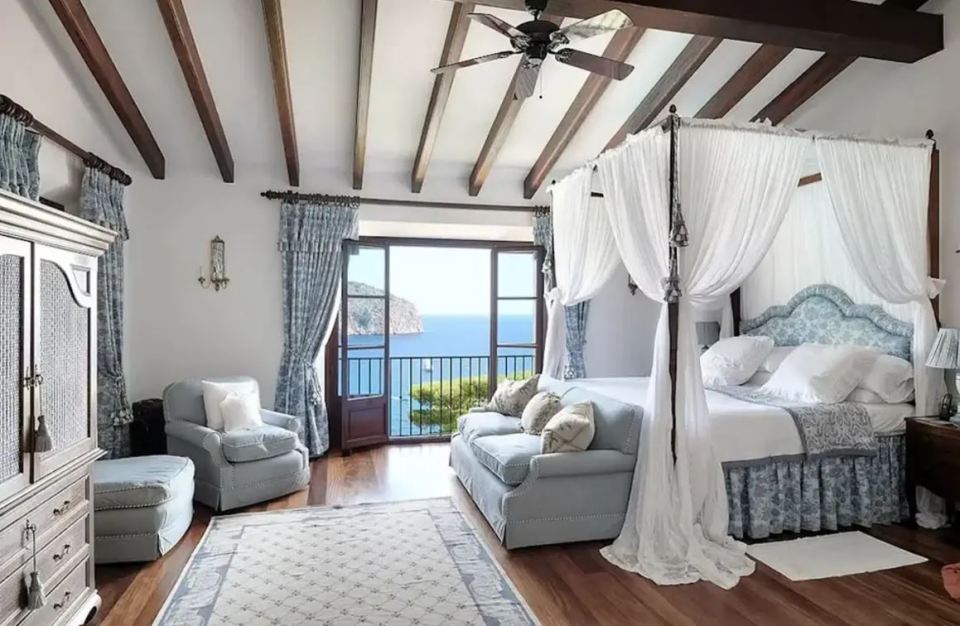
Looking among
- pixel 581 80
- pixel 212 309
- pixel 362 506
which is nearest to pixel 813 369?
pixel 581 80

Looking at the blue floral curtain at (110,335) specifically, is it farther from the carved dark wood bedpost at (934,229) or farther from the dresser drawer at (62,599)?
the carved dark wood bedpost at (934,229)

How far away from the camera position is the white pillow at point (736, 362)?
4.96 m

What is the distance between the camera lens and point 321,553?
11.4 feet

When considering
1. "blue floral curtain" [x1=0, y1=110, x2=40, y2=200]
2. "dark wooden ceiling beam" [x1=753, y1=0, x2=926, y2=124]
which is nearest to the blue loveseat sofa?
"dark wooden ceiling beam" [x1=753, y1=0, x2=926, y2=124]

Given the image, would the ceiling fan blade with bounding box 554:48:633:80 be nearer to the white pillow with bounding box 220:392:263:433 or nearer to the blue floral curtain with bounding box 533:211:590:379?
the blue floral curtain with bounding box 533:211:590:379

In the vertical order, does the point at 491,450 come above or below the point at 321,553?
above

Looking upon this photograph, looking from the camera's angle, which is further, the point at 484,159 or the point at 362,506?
the point at 484,159

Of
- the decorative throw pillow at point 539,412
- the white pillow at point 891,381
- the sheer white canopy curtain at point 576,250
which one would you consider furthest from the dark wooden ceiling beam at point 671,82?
the decorative throw pillow at point 539,412

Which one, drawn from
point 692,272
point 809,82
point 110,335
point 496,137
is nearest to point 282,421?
point 110,335

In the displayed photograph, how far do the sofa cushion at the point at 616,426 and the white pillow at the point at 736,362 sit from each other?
1536 millimetres

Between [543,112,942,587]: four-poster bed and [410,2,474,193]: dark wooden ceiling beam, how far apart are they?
129cm

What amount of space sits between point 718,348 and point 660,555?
8.13 ft

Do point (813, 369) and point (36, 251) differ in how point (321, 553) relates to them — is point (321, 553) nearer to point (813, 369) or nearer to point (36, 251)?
point (36, 251)

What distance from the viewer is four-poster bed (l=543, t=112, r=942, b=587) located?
340 cm
